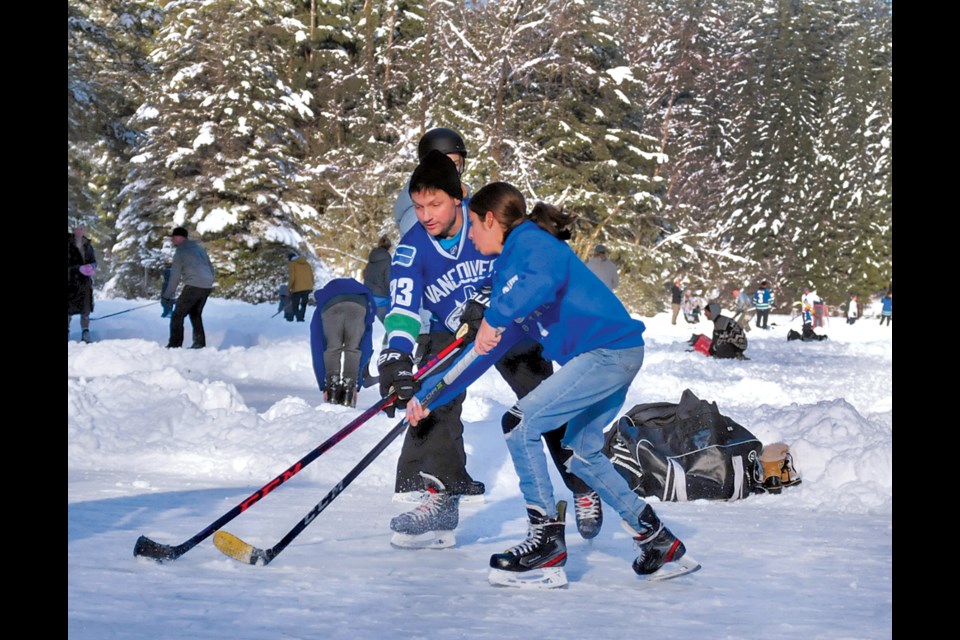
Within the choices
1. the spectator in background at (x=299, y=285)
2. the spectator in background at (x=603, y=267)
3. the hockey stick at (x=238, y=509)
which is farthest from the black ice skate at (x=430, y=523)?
the spectator in background at (x=299, y=285)

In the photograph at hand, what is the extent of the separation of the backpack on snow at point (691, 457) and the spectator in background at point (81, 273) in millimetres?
11403

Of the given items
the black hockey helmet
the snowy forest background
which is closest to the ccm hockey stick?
the black hockey helmet

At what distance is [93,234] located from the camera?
154 ft

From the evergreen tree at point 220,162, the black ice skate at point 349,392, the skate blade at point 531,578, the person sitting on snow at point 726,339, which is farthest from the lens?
the evergreen tree at point 220,162

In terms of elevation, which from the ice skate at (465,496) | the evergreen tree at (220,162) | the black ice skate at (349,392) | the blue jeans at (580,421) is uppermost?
the evergreen tree at (220,162)

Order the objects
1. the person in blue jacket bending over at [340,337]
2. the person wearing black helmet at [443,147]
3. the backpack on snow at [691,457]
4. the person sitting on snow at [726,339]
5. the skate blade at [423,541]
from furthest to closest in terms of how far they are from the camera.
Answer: the person sitting on snow at [726,339] → the person in blue jacket bending over at [340,337] → the backpack on snow at [691,457] → the person wearing black helmet at [443,147] → the skate blade at [423,541]

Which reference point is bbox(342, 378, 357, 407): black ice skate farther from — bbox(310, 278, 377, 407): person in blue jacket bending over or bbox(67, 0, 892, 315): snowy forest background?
bbox(67, 0, 892, 315): snowy forest background

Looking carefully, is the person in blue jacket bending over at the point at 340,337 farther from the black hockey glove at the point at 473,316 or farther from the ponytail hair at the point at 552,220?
the ponytail hair at the point at 552,220

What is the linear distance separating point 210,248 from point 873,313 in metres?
34.8

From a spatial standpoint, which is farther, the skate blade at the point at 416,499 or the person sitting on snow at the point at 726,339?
the person sitting on snow at the point at 726,339

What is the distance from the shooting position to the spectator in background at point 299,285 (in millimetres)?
24156

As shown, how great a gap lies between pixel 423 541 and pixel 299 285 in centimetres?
2003

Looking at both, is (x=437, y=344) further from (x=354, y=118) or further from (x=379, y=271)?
(x=354, y=118)

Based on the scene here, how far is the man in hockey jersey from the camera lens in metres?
4.88
